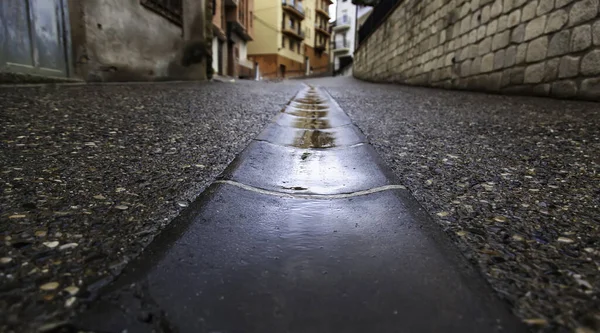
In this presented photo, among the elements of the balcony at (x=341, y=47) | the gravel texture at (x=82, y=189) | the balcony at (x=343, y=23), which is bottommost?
the gravel texture at (x=82, y=189)

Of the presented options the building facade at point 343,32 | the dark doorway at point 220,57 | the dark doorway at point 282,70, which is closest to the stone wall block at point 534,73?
the dark doorway at point 220,57

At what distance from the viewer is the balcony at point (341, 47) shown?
126 ft

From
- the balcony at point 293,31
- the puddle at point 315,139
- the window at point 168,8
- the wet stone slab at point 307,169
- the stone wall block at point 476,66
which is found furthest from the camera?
the balcony at point 293,31

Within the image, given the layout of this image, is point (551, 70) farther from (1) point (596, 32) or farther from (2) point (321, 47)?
(2) point (321, 47)

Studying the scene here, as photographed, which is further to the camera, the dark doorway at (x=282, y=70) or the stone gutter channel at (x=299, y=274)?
the dark doorway at (x=282, y=70)

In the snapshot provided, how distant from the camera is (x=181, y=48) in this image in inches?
278

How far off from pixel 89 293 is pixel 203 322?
0.79ft

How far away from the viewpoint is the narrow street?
62 centimetres

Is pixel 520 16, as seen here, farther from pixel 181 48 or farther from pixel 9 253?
pixel 181 48

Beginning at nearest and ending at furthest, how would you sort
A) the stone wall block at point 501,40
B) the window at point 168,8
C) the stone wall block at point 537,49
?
the stone wall block at point 537,49 < the stone wall block at point 501,40 < the window at point 168,8

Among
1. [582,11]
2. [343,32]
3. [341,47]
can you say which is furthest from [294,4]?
[582,11]

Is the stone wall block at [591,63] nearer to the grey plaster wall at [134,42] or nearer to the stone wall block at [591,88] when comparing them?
the stone wall block at [591,88]

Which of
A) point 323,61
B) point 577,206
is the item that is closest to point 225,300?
point 577,206

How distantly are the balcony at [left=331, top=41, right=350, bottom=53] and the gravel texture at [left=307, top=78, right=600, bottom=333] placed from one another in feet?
124
